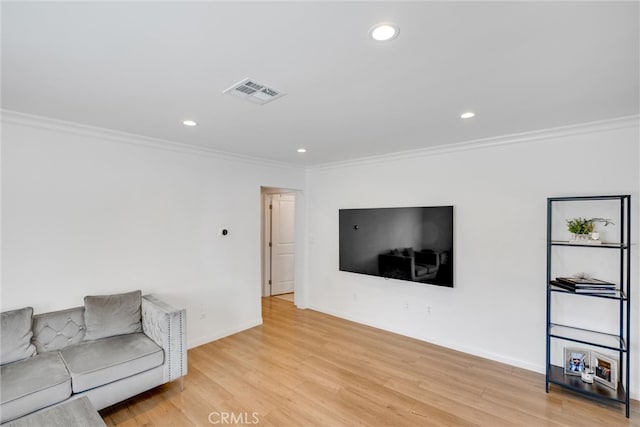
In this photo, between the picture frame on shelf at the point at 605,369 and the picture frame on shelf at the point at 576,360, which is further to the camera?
the picture frame on shelf at the point at 576,360

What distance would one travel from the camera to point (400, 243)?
4.00 m

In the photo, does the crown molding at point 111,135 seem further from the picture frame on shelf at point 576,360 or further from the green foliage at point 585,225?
the picture frame on shelf at point 576,360

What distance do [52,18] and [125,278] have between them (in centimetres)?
260

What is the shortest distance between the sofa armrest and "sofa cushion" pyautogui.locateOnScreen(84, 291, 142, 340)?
Result: 27 centimetres

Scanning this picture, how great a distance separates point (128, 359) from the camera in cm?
247

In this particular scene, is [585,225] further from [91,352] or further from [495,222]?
[91,352]

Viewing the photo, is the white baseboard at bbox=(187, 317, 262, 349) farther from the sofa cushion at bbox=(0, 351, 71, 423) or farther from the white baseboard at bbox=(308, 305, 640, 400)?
the white baseboard at bbox=(308, 305, 640, 400)

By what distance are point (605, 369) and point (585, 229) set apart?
4.21 ft

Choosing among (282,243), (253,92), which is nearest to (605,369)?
(253,92)

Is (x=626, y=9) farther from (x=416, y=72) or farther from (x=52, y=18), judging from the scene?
(x=52, y=18)

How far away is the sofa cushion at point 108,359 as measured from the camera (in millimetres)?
2266

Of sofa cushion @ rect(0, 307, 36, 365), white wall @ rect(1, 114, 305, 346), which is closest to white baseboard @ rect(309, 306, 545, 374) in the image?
white wall @ rect(1, 114, 305, 346)

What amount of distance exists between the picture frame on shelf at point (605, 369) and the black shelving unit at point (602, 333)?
0.05m

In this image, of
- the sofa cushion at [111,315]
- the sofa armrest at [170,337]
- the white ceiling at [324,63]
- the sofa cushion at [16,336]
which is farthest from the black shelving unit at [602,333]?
the sofa cushion at [16,336]
